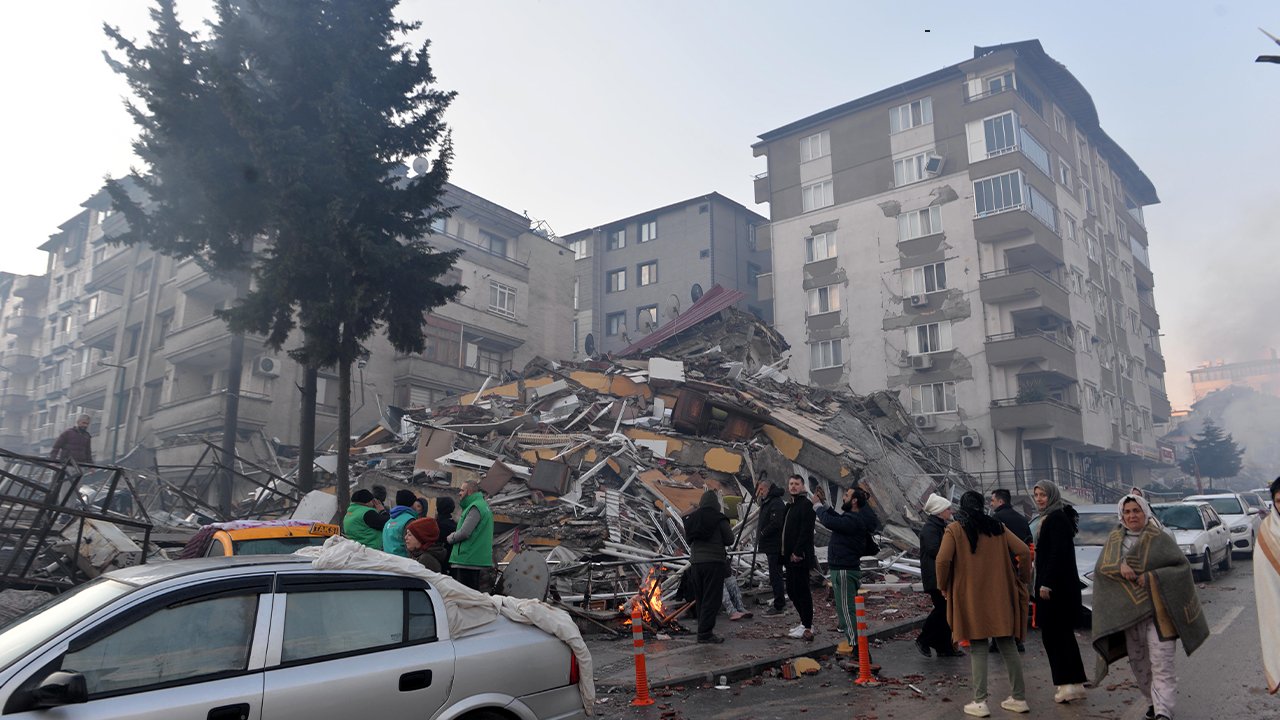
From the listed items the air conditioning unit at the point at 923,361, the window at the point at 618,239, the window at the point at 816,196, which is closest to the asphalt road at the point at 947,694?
the air conditioning unit at the point at 923,361

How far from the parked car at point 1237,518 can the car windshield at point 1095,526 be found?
7.73m

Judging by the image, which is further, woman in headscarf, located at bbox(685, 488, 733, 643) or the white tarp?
woman in headscarf, located at bbox(685, 488, 733, 643)

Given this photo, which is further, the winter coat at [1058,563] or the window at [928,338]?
the window at [928,338]

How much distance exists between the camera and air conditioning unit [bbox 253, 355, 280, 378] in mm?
27500

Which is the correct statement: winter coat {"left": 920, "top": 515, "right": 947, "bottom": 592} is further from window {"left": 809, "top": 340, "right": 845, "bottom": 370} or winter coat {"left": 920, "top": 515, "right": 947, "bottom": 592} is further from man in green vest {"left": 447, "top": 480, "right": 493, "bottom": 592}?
window {"left": 809, "top": 340, "right": 845, "bottom": 370}

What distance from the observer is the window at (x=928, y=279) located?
38625mm

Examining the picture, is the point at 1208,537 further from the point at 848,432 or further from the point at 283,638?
the point at 283,638

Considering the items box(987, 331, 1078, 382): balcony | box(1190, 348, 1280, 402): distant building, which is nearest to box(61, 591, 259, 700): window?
box(987, 331, 1078, 382): balcony

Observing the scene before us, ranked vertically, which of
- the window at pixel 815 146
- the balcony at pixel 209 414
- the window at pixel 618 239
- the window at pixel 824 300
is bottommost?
the balcony at pixel 209 414

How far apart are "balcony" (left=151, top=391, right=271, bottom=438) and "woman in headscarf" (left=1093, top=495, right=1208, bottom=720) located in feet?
87.4

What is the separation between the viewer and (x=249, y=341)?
27.7m

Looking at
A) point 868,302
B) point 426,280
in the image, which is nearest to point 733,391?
point 426,280

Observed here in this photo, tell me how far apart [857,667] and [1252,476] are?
76943 millimetres

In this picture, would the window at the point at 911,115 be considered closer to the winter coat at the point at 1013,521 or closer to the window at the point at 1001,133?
the window at the point at 1001,133
